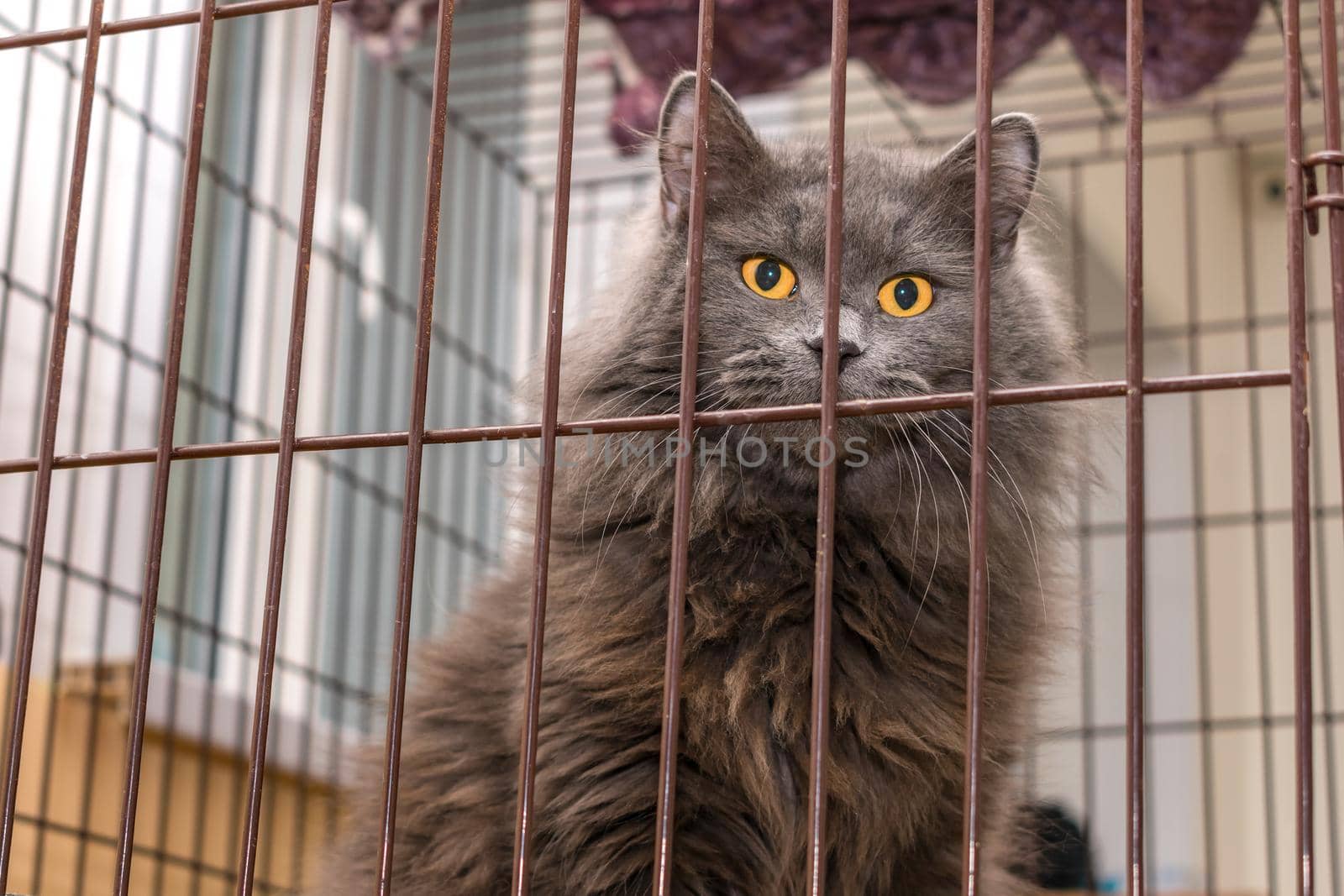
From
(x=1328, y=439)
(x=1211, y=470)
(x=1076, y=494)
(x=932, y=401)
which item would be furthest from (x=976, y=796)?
(x=1211, y=470)

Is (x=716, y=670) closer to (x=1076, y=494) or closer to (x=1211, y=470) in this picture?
(x=1076, y=494)

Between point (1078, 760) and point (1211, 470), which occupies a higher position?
point (1211, 470)

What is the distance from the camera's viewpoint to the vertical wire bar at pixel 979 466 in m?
1.10

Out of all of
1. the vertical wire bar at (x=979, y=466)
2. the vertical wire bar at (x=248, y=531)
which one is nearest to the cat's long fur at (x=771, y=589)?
the vertical wire bar at (x=979, y=466)

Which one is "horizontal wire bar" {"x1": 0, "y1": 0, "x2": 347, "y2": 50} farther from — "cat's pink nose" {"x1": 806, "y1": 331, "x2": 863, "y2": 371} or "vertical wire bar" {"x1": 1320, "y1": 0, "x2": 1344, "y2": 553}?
"vertical wire bar" {"x1": 1320, "y1": 0, "x2": 1344, "y2": 553}

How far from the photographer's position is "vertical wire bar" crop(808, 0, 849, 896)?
44.5 inches

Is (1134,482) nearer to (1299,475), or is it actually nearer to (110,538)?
(1299,475)

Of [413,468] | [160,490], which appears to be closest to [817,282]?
[413,468]

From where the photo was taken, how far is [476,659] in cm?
172

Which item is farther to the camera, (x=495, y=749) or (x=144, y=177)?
(x=144, y=177)

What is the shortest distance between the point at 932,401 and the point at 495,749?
695 mm

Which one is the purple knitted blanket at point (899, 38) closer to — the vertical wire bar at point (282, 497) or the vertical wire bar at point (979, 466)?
the vertical wire bar at point (282, 497)

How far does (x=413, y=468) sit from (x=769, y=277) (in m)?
0.47

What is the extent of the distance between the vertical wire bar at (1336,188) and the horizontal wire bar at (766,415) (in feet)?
0.15
